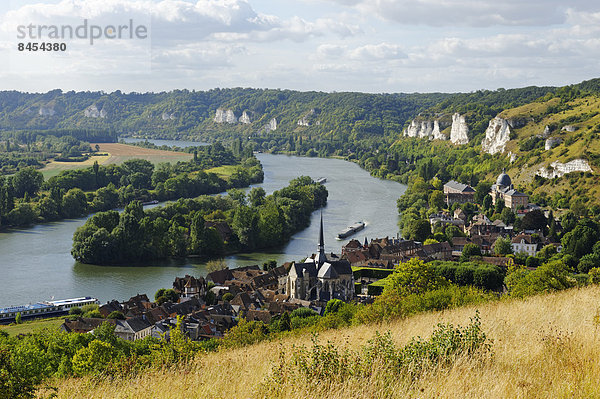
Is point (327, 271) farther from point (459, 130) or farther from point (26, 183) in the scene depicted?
point (459, 130)

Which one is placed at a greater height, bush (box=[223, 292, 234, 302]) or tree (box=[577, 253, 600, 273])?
tree (box=[577, 253, 600, 273])

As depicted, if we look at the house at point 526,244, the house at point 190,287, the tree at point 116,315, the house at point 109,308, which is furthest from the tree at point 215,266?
the house at point 526,244

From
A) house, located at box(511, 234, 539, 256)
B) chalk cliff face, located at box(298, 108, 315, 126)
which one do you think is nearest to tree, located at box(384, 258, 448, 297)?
house, located at box(511, 234, 539, 256)

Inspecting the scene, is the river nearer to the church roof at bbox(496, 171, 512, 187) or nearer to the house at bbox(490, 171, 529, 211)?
the house at bbox(490, 171, 529, 211)

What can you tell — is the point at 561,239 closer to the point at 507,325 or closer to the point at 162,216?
the point at 162,216

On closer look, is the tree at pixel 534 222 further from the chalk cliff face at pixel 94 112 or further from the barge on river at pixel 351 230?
the chalk cliff face at pixel 94 112

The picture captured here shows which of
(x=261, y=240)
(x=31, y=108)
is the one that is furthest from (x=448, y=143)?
(x=31, y=108)
